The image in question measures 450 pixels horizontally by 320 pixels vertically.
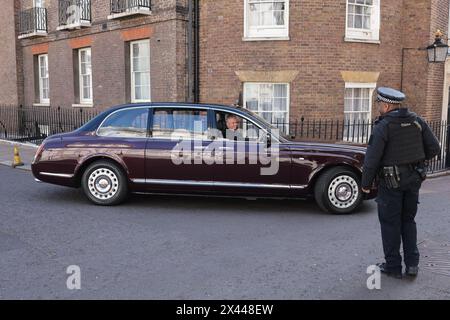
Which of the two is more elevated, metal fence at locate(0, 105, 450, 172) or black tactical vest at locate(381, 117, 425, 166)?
black tactical vest at locate(381, 117, 425, 166)

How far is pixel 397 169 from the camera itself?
4.40 meters

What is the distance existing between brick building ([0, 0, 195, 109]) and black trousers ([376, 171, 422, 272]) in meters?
9.44

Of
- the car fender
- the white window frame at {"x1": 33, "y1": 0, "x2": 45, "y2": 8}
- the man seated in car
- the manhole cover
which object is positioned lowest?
the manhole cover

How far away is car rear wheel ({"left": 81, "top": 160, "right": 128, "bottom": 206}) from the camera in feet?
24.8

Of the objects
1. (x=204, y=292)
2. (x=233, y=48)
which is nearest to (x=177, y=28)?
(x=233, y=48)

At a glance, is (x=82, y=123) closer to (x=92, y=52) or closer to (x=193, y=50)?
(x=92, y=52)

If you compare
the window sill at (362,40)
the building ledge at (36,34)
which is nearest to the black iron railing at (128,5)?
the building ledge at (36,34)

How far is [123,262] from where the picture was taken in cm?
495

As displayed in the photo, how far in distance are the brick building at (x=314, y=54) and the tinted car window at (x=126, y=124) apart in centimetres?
550

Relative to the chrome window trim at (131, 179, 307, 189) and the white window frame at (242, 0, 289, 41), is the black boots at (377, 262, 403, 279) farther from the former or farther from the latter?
the white window frame at (242, 0, 289, 41)

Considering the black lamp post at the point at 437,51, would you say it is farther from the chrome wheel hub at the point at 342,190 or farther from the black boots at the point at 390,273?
the black boots at the point at 390,273

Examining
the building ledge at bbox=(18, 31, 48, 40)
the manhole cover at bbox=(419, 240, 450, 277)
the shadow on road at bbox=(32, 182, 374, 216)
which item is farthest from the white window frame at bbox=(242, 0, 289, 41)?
the building ledge at bbox=(18, 31, 48, 40)

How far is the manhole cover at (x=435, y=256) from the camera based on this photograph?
4.84 metres

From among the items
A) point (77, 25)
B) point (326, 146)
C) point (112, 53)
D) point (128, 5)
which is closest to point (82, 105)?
point (112, 53)
